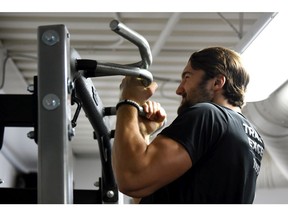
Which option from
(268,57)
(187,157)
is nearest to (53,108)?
(187,157)

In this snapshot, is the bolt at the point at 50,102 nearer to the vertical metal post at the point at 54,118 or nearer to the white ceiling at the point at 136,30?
the vertical metal post at the point at 54,118

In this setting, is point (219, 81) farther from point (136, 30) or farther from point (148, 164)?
point (136, 30)

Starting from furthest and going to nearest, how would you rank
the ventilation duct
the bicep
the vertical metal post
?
the ventilation duct → the bicep → the vertical metal post

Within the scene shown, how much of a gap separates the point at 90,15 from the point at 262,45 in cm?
128

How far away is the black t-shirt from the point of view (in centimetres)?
136

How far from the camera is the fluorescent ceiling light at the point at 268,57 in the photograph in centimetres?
238

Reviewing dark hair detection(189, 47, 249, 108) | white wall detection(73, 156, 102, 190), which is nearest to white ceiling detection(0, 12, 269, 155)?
dark hair detection(189, 47, 249, 108)

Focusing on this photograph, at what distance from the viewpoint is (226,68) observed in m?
1.67

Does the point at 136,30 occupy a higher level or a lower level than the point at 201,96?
higher

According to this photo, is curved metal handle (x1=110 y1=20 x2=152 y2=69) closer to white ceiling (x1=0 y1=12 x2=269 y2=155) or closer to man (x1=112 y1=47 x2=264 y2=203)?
man (x1=112 y1=47 x2=264 y2=203)

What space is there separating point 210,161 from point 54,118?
0.45 meters

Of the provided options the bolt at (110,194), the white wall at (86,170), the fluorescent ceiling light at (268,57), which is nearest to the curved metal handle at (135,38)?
the bolt at (110,194)

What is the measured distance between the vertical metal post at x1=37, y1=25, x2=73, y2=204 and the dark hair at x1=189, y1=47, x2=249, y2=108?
606 mm

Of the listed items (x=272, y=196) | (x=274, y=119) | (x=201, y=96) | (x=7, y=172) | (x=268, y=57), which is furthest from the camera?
(x=272, y=196)
